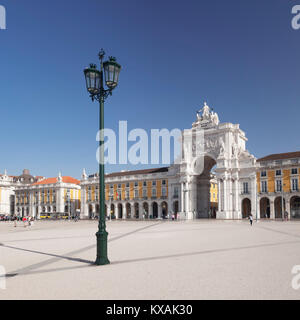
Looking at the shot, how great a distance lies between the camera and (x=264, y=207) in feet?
189

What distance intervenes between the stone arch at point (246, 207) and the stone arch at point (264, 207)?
2.32m

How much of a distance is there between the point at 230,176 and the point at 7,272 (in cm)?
5203

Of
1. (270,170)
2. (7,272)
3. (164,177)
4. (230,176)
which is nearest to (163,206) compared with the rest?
(164,177)

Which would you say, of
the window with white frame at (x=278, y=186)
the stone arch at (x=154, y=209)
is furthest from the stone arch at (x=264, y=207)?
the stone arch at (x=154, y=209)

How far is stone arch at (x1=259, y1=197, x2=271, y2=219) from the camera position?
57156 mm

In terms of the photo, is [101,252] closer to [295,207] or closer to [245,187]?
[245,187]

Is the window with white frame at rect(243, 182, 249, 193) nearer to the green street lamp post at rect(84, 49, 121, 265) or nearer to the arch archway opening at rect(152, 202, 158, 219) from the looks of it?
the arch archway opening at rect(152, 202, 158, 219)

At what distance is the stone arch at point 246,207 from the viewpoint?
59625mm

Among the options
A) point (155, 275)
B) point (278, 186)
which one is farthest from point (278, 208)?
point (155, 275)

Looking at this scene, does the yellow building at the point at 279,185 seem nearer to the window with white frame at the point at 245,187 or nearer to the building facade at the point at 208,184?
the building facade at the point at 208,184

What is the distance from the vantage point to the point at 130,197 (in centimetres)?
7575

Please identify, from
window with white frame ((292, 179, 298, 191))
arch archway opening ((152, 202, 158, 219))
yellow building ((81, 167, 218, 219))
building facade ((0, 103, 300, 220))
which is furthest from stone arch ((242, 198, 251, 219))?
arch archway opening ((152, 202, 158, 219))
